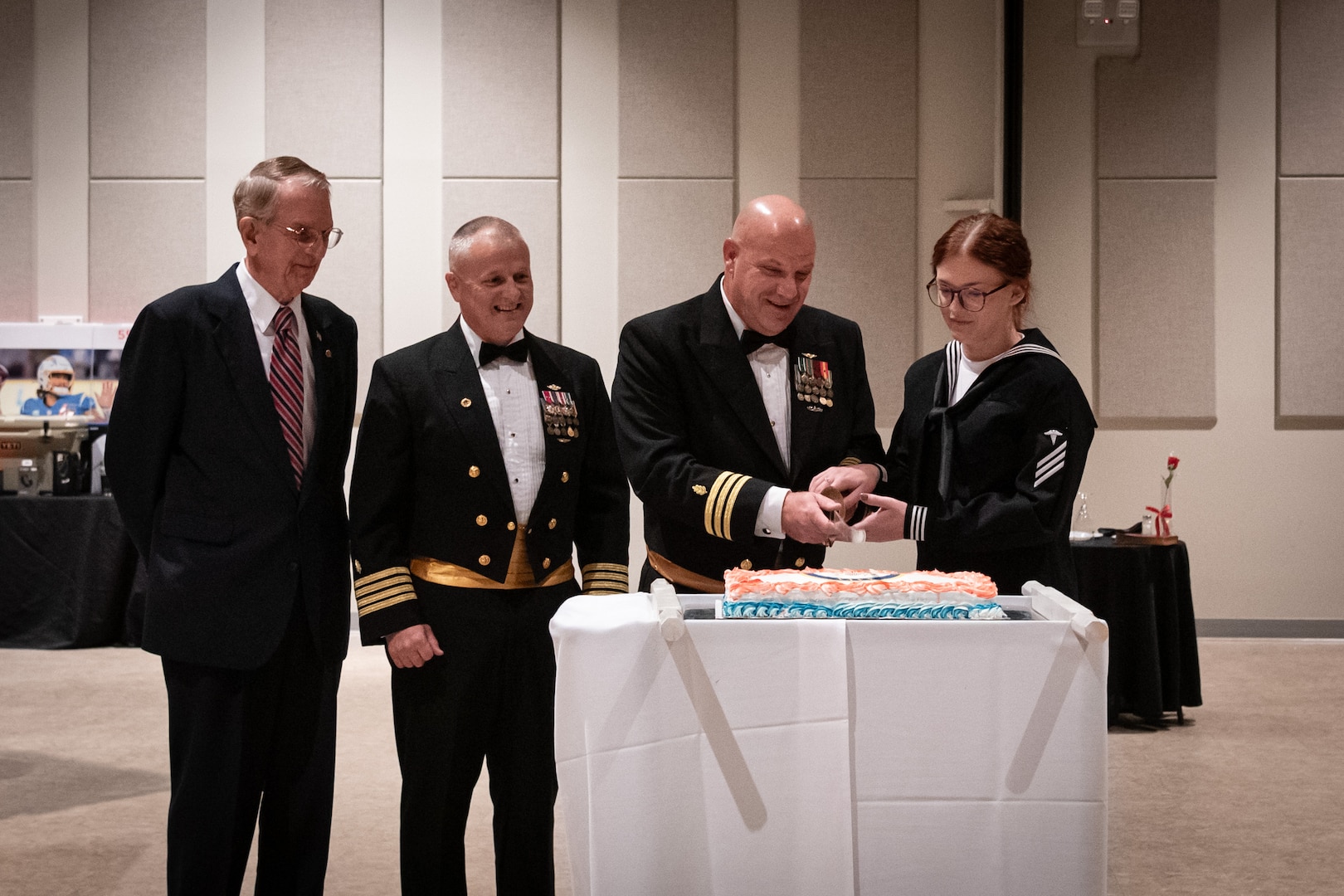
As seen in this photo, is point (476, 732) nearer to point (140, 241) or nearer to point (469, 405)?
point (469, 405)

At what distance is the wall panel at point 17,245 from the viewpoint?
657 cm

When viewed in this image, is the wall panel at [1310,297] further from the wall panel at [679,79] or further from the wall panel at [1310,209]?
the wall panel at [679,79]

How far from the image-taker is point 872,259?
21.4ft

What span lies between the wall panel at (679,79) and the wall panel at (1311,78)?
2946 millimetres

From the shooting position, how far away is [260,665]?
7.07 feet

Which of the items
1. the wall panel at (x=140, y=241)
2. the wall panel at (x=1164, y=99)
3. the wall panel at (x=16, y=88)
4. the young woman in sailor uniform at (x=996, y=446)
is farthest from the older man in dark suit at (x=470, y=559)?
the wall panel at (x=16, y=88)

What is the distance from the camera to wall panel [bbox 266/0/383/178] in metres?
6.46

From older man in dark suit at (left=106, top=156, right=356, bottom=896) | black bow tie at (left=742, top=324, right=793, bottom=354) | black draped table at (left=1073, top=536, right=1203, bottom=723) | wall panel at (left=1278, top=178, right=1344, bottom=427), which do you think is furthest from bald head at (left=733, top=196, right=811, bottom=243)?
wall panel at (left=1278, top=178, right=1344, bottom=427)

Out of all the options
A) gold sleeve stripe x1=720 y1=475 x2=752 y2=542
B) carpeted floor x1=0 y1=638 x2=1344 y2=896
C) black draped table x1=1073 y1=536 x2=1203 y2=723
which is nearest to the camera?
gold sleeve stripe x1=720 y1=475 x2=752 y2=542

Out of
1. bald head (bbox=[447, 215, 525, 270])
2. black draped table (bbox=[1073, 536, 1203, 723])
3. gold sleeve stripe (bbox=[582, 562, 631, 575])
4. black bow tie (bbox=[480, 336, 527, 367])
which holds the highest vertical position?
bald head (bbox=[447, 215, 525, 270])

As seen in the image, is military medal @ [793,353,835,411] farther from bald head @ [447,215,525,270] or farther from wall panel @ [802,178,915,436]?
wall panel @ [802,178,915,436]

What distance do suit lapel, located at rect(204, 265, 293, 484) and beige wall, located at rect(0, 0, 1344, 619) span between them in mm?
4338

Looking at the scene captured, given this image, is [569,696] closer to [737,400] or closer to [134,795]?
[737,400]

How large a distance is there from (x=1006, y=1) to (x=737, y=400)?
5.13m
